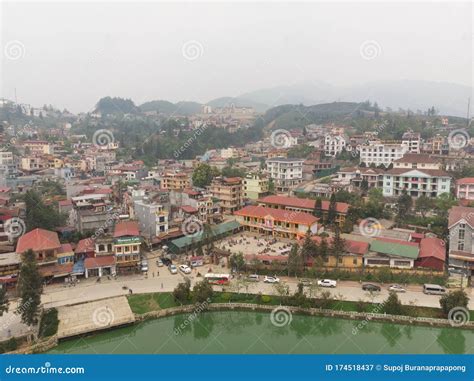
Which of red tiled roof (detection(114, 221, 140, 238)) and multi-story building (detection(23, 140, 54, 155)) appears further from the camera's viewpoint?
multi-story building (detection(23, 140, 54, 155))

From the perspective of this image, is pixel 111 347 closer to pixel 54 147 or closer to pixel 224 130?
pixel 54 147

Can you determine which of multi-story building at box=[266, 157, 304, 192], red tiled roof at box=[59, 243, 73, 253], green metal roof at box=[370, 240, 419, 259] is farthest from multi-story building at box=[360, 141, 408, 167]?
red tiled roof at box=[59, 243, 73, 253]

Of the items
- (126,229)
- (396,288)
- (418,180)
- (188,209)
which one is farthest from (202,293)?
(418,180)

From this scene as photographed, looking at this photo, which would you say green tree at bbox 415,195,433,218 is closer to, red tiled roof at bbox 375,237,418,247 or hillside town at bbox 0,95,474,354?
hillside town at bbox 0,95,474,354

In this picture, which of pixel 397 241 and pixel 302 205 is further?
pixel 302 205

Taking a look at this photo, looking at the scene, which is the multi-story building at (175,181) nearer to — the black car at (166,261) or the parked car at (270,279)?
the black car at (166,261)

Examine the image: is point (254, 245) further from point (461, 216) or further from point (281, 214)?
point (461, 216)
